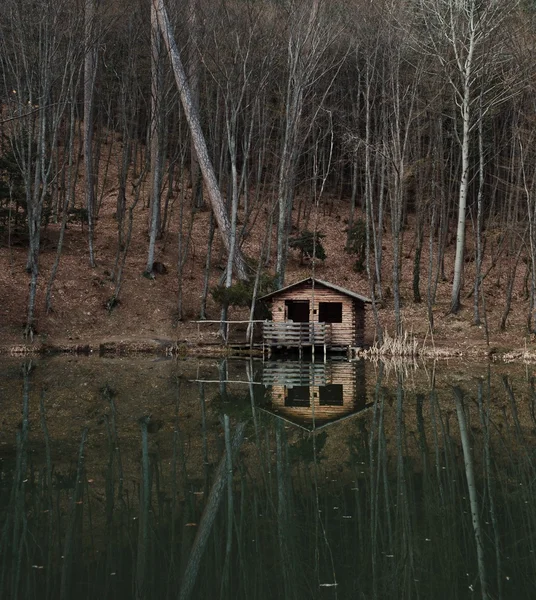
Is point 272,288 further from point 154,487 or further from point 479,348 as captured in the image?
point 154,487

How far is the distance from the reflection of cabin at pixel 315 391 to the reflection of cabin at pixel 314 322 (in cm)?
297

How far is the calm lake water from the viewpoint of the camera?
5598 millimetres

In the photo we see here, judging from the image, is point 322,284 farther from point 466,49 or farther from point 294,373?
point 466,49

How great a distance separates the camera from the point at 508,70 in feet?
103

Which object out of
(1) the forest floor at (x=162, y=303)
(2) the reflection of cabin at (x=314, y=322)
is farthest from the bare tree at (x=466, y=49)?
(2) the reflection of cabin at (x=314, y=322)

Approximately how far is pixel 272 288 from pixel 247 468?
1971 cm

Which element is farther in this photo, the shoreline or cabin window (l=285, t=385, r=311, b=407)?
the shoreline

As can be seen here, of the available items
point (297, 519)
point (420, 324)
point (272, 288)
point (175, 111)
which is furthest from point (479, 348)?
point (175, 111)

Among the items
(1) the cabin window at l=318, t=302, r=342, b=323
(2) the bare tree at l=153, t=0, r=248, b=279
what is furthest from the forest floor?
(2) the bare tree at l=153, t=0, r=248, b=279

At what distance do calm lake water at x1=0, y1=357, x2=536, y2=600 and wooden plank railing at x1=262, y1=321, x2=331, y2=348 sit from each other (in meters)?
10.8

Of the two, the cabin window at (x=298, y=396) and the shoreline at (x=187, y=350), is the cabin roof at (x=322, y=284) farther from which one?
Answer: the cabin window at (x=298, y=396)

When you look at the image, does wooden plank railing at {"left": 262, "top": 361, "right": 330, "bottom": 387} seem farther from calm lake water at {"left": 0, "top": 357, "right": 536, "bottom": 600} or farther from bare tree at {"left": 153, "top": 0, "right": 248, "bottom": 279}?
bare tree at {"left": 153, "top": 0, "right": 248, "bottom": 279}

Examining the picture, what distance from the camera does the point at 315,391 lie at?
52.6 ft

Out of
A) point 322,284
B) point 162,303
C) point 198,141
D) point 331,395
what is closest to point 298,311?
point 322,284
